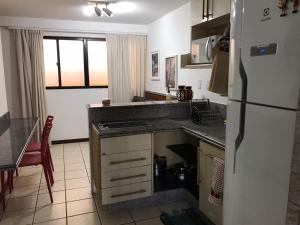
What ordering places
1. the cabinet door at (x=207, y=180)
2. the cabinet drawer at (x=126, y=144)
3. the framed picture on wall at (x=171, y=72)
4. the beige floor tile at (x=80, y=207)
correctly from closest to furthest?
the cabinet door at (x=207, y=180), the cabinet drawer at (x=126, y=144), the beige floor tile at (x=80, y=207), the framed picture on wall at (x=171, y=72)

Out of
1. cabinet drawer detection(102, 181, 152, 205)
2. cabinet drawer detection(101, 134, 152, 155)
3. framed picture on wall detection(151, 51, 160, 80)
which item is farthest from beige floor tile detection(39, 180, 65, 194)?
framed picture on wall detection(151, 51, 160, 80)

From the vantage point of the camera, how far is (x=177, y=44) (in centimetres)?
364

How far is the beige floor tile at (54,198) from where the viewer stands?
265cm

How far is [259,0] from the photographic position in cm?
111

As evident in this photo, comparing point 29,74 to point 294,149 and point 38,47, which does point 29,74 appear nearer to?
A: point 38,47

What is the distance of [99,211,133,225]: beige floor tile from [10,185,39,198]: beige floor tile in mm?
996

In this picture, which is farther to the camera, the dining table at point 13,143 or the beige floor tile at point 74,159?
the beige floor tile at point 74,159

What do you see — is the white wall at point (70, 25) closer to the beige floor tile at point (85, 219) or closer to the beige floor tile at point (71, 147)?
the beige floor tile at point (71, 147)

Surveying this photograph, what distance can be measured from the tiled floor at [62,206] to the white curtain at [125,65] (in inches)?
72.9

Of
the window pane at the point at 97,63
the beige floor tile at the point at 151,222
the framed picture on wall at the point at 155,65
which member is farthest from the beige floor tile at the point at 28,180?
the framed picture on wall at the point at 155,65

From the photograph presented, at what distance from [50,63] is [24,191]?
2708 mm

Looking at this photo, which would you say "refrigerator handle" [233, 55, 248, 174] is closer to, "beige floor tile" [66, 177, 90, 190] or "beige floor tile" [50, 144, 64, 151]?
"beige floor tile" [66, 177, 90, 190]

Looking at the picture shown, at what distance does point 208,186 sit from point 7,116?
265 centimetres

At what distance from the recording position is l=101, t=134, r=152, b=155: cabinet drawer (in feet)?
7.33
